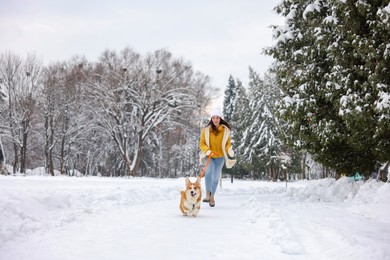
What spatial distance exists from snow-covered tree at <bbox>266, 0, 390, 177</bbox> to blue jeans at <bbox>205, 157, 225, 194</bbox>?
10.9 ft

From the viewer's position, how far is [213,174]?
8734 mm

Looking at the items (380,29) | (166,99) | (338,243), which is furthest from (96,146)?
(338,243)

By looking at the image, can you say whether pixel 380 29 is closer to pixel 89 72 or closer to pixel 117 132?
pixel 117 132

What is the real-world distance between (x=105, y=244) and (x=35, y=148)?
4859cm

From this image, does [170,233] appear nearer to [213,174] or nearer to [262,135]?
[213,174]

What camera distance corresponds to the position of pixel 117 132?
34.1 m

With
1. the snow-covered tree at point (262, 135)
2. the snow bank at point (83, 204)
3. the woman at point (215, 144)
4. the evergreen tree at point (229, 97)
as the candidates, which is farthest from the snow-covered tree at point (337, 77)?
the evergreen tree at point (229, 97)

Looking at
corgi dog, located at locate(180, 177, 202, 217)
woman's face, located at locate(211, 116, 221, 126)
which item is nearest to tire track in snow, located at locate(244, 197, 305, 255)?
corgi dog, located at locate(180, 177, 202, 217)

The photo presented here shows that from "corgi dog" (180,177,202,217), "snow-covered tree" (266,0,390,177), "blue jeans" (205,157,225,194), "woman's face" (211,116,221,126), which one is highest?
"snow-covered tree" (266,0,390,177)

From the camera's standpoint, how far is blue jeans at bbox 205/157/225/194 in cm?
870

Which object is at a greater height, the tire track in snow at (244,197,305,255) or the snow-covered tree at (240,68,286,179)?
the snow-covered tree at (240,68,286,179)

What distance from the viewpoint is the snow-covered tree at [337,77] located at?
867 cm

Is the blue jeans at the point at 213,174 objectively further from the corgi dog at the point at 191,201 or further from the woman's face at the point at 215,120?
the corgi dog at the point at 191,201

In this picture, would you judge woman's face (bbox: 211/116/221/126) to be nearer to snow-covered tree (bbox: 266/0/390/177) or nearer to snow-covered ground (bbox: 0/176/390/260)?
snow-covered ground (bbox: 0/176/390/260)
